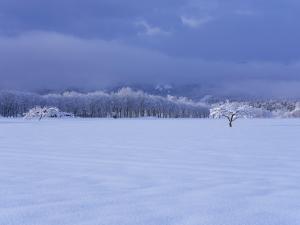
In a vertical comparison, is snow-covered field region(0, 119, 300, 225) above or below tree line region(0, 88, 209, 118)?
below

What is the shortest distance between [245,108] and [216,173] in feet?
168

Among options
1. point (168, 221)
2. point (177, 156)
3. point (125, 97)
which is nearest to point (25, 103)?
point (125, 97)

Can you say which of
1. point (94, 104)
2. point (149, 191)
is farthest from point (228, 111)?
point (94, 104)

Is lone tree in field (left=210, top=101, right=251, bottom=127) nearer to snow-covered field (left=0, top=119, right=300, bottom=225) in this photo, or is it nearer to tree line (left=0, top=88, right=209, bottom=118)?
snow-covered field (left=0, top=119, right=300, bottom=225)

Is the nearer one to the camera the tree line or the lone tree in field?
the lone tree in field

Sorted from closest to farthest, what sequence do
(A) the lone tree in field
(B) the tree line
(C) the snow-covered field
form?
(C) the snow-covered field → (A) the lone tree in field → (B) the tree line

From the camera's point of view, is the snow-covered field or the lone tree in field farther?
the lone tree in field

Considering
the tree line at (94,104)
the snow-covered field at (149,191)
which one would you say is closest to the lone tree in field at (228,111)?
the snow-covered field at (149,191)

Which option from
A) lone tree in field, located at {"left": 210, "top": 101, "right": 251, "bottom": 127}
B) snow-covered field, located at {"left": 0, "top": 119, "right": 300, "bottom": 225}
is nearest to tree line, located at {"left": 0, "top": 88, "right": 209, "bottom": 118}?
lone tree in field, located at {"left": 210, "top": 101, "right": 251, "bottom": 127}

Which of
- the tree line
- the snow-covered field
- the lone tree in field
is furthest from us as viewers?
the tree line

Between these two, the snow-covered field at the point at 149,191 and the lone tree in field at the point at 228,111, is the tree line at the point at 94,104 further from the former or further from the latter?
the snow-covered field at the point at 149,191

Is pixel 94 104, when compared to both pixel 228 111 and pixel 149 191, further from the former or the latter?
pixel 149 191

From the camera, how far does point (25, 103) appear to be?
15450 centimetres

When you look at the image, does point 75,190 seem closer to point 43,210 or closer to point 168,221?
point 43,210
